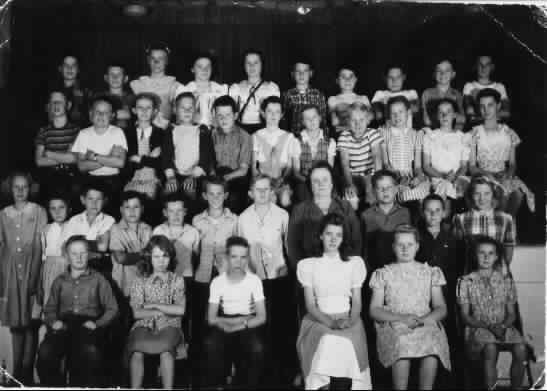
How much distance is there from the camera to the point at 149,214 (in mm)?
4238

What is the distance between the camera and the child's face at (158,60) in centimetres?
505

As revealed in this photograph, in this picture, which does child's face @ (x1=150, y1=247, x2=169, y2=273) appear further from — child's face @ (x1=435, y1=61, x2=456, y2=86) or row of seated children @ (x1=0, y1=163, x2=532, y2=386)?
child's face @ (x1=435, y1=61, x2=456, y2=86)

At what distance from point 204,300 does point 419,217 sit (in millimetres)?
1430

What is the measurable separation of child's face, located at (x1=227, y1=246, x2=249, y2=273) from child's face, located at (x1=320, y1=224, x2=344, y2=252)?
456 mm

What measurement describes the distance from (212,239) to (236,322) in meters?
0.60

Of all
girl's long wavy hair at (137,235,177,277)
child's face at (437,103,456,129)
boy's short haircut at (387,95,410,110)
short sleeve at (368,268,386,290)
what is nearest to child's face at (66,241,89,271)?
girl's long wavy hair at (137,235,177,277)

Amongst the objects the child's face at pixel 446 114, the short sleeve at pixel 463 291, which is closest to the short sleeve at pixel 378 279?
the short sleeve at pixel 463 291

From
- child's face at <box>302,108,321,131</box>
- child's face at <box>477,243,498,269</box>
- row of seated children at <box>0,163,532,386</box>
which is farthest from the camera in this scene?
child's face at <box>302,108,321,131</box>

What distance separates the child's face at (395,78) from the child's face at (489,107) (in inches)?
24.5

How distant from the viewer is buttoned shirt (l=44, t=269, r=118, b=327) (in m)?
3.75

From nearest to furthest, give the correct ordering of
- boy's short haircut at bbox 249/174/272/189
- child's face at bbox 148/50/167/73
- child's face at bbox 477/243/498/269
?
child's face at bbox 477/243/498/269 → boy's short haircut at bbox 249/174/272/189 → child's face at bbox 148/50/167/73

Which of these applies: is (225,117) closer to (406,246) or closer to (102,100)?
(102,100)

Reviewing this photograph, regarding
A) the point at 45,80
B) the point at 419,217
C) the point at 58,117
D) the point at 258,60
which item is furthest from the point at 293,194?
the point at 45,80

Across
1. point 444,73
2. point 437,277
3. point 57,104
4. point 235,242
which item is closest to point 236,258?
point 235,242
